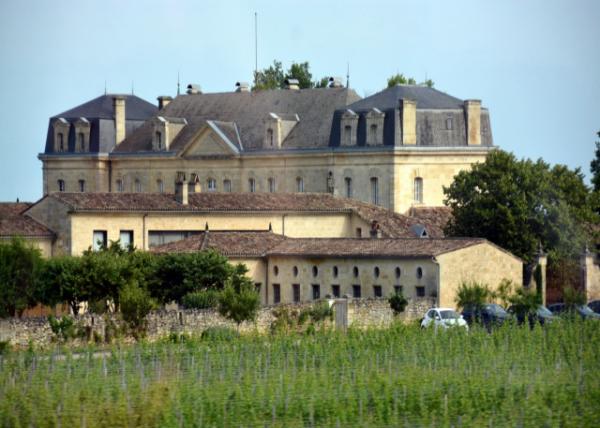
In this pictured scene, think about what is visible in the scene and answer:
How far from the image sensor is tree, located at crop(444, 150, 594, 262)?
264 feet

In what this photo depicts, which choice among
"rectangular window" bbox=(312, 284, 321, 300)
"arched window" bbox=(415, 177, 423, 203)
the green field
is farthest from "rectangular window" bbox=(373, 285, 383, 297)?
"arched window" bbox=(415, 177, 423, 203)

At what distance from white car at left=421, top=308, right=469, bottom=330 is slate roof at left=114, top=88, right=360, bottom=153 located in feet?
126

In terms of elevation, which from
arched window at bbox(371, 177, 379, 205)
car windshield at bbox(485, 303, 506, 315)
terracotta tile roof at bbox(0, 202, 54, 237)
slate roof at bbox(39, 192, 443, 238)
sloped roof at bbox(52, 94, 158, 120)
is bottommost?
car windshield at bbox(485, 303, 506, 315)

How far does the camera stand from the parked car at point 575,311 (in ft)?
211

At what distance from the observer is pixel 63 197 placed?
78625mm

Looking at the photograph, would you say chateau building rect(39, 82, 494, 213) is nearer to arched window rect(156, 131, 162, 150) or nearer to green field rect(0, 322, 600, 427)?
arched window rect(156, 131, 162, 150)

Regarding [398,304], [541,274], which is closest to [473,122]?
[541,274]

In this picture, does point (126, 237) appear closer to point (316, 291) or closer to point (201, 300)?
point (316, 291)

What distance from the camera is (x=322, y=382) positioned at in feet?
151

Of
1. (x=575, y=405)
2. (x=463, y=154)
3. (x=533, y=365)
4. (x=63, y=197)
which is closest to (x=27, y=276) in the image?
(x=63, y=197)

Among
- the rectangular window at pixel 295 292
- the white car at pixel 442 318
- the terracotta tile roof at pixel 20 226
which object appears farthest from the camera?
the terracotta tile roof at pixel 20 226

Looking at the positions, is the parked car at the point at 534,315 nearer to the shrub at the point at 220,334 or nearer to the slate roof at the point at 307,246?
the slate roof at the point at 307,246

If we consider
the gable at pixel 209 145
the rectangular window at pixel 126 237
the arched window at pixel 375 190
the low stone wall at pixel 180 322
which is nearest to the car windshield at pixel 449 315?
the low stone wall at pixel 180 322

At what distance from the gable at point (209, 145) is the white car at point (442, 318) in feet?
138
